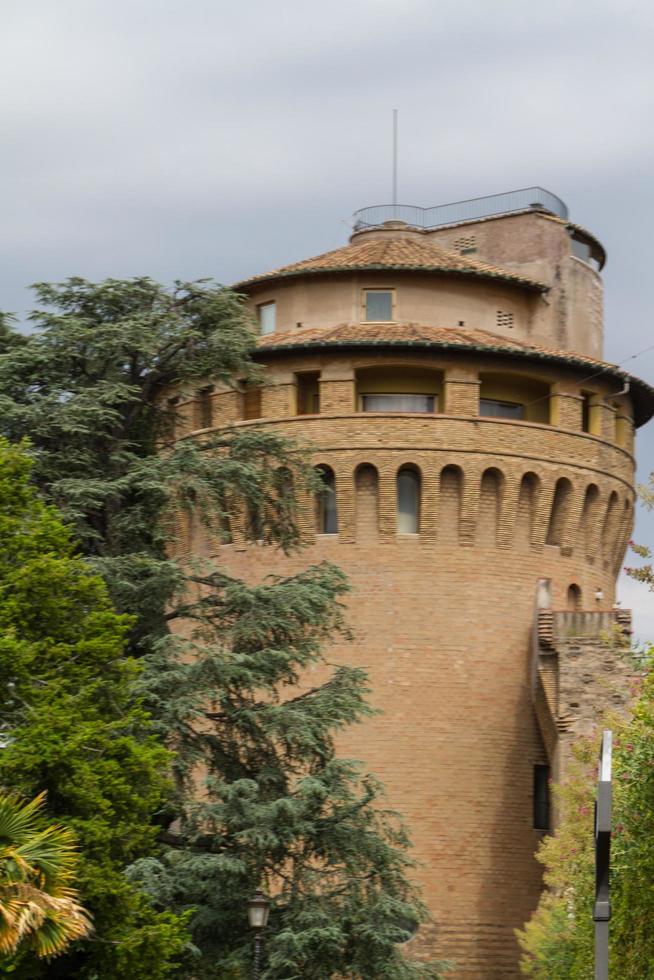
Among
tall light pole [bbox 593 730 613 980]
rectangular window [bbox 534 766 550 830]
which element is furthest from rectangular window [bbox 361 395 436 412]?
tall light pole [bbox 593 730 613 980]

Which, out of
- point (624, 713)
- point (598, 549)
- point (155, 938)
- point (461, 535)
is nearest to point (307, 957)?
point (155, 938)

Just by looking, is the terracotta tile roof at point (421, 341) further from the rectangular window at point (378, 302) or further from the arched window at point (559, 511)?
the arched window at point (559, 511)

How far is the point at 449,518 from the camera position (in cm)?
4425

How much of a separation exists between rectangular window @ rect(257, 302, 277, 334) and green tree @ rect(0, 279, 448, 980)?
10477mm

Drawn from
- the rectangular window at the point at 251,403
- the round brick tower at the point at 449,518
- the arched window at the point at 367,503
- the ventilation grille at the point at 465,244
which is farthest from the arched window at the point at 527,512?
the ventilation grille at the point at 465,244

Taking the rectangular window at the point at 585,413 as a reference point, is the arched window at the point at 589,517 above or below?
below

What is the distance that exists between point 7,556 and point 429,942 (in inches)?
626

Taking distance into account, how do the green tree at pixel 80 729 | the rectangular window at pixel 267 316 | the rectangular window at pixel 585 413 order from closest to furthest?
the green tree at pixel 80 729 → the rectangular window at pixel 585 413 → the rectangular window at pixel 267 316

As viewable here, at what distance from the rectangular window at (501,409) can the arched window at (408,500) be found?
2.42m

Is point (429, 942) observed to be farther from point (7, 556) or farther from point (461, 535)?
point (7, 556)

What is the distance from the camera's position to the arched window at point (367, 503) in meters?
44.0

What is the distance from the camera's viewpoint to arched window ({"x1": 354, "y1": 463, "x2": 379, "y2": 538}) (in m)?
44.0

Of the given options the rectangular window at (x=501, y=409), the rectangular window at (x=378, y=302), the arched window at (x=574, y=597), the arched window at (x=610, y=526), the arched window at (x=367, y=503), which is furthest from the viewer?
the arched window at (x=610, y=526)

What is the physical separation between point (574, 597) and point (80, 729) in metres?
19.9
